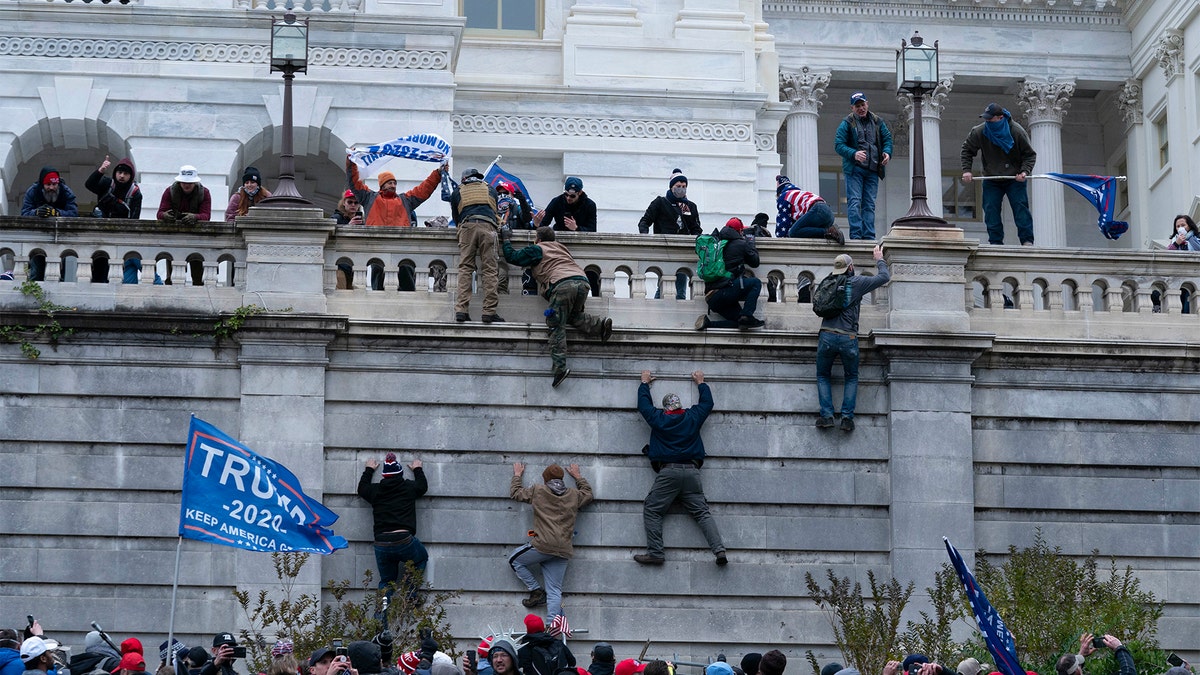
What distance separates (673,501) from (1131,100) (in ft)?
108

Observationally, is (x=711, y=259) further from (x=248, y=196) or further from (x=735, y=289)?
(x=248, y=196)

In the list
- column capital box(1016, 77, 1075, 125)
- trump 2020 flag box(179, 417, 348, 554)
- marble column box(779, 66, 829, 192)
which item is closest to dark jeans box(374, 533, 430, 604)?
trump 2020 flag box(179, 417, 348, 554)

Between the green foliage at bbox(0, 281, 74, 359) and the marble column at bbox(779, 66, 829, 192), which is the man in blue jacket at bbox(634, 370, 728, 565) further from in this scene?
the marble column at bbox(779, 66, 829, 192)

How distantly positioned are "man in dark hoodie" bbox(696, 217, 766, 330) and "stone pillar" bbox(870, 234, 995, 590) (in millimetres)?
1648

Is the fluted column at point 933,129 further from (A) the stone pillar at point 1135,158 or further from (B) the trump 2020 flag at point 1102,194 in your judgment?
(B) the trump 2020 flag at point 1102,194

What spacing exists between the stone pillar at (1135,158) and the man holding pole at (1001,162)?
83.2 feet

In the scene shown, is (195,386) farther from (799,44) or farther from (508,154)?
(799,44)

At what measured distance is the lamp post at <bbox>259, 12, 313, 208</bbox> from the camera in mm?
30031

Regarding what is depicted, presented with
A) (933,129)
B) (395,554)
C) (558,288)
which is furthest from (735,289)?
(933,129)

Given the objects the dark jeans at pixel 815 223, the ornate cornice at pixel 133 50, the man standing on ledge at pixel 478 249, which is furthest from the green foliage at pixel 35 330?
the ornate cornice at pixel 133 50

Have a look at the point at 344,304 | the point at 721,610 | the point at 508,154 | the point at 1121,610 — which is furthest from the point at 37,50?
the point at 1121,610

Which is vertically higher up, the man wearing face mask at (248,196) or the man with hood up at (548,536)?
the man wearing face mask at (248,196)

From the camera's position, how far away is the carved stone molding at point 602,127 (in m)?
42.4

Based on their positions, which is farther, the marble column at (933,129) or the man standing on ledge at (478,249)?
the marble column at (933,129)
